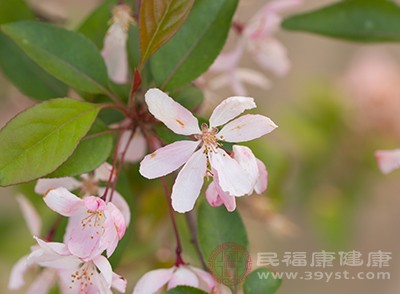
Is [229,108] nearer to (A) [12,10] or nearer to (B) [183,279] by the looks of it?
(B) [183,279]

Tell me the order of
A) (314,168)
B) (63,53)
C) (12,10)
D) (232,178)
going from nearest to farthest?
(232,178), (63,53), (12,10), (314,168)

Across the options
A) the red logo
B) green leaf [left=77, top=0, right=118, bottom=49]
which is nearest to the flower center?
Result: the red logo

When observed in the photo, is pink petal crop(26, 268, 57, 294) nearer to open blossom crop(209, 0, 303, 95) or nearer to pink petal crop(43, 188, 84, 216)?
pink petal crop(43, 188, 84, 216)

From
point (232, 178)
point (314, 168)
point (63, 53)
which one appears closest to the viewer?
point (232, 178)

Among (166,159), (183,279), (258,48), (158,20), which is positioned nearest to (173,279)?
(183,279)

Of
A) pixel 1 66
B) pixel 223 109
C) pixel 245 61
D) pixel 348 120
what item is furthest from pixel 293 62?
pixel 223 109

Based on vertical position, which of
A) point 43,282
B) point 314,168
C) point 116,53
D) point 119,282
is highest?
point 116,53
